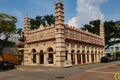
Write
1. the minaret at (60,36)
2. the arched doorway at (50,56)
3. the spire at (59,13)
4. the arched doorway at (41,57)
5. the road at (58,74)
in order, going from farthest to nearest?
the arched doorway at (41,57)
the arched doorway at (50,56)
the spire at (59,13)
the minaret at (60,36)
the road at (58,74)

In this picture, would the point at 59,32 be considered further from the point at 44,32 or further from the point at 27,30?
the point at 27,30

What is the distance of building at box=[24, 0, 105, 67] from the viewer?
3234 centimetres

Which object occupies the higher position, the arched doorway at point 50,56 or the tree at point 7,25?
the tree at point 7,25

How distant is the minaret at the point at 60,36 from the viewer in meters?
31.9

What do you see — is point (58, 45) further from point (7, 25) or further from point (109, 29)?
point (109, 29)

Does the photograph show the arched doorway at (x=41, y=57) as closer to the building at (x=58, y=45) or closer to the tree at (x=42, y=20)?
the building at (x=58, y=45)

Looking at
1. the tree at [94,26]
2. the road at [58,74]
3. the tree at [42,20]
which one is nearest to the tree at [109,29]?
the tree at [94,26]

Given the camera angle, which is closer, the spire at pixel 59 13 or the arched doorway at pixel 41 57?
the spire at pixel 59 13

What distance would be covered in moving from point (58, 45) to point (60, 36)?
1.56 metres

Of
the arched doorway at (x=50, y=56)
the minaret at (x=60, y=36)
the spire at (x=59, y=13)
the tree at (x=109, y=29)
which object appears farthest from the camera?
the tree at (x=109, y=29)

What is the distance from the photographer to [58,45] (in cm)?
3209

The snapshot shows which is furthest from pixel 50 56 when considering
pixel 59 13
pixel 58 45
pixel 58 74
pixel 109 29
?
pixel 109 29

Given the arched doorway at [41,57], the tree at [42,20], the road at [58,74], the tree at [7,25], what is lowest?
the road at [58,74]

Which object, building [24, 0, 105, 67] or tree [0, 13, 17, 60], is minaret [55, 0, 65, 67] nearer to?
building [24, 0, 105, 67]
